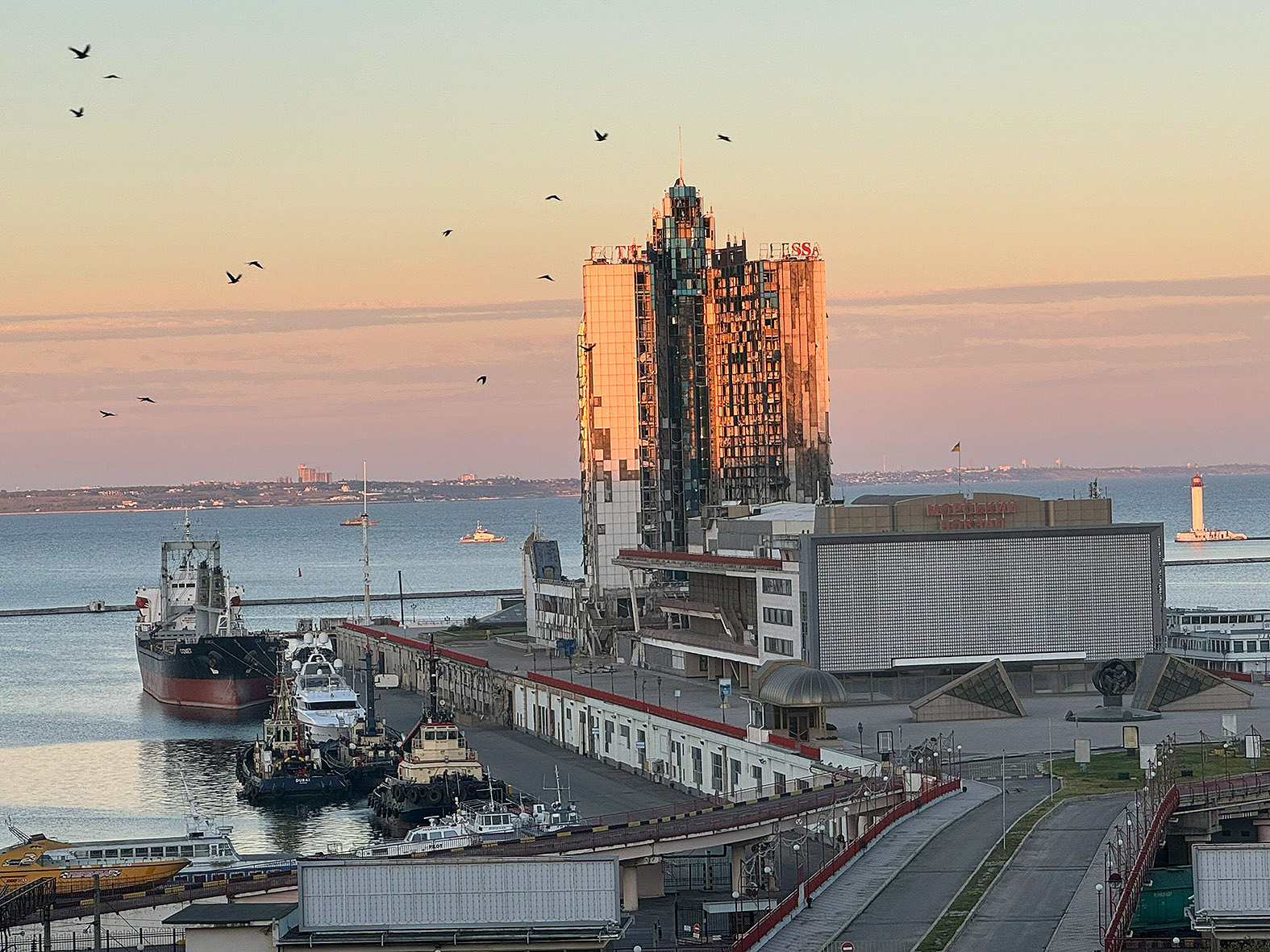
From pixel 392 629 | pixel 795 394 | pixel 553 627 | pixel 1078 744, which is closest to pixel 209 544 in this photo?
pixel 392 629

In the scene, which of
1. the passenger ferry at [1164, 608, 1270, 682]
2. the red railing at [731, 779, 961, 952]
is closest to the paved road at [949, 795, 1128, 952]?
the red railing at [731, 779, 961, 952]

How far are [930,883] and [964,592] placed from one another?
48.2 m

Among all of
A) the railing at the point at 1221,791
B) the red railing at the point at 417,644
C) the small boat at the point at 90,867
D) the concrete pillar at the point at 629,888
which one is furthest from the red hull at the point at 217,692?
the railing at the point at 1221,791

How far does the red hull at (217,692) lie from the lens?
158 meters

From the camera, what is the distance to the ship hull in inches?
6225

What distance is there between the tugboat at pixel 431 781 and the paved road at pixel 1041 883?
35269mm

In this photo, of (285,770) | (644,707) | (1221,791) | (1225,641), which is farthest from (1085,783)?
(1225,641)

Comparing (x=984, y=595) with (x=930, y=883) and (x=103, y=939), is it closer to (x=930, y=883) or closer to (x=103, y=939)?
(x=930, y=883)

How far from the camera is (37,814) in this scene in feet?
335

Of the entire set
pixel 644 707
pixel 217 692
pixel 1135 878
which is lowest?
pixel 217 692

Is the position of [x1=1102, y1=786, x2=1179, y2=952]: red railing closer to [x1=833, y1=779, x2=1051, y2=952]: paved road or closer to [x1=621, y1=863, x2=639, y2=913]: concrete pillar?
[x1=833, y1=779, x2=1051, y2=952]: paved road

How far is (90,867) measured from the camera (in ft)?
250

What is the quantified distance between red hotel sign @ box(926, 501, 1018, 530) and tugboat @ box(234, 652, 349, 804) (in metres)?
32.6

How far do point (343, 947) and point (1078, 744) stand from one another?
36.5m
